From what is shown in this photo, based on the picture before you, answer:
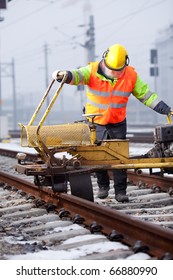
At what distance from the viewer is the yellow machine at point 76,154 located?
5.71m

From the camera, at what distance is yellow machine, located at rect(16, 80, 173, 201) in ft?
18.7

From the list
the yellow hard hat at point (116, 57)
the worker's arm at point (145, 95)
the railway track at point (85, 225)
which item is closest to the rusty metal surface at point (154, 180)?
the railway track at point (85, 225)

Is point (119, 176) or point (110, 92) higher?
point (110, 92)

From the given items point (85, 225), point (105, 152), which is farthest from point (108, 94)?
point (85, 225)

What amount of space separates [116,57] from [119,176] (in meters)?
1.24

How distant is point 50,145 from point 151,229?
6.21 feet

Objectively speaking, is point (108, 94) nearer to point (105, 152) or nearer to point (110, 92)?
point (110, 92)

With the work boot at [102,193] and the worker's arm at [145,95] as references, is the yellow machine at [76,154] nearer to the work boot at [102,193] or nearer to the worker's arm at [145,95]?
the worker's arm at [145,95]

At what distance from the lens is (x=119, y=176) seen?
20.9ft

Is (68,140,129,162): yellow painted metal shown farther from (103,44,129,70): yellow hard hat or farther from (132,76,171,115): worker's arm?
(103,44,129,70): yellow hard hat

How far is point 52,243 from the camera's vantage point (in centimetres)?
440

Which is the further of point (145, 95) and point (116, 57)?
point (145, 95)

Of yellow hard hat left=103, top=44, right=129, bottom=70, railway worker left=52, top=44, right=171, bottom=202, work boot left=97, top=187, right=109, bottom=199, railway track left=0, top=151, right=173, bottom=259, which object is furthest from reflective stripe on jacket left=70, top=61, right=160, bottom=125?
railway track left=0, top=151, right=173, bottom=259

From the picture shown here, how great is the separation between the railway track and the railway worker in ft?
2.26
